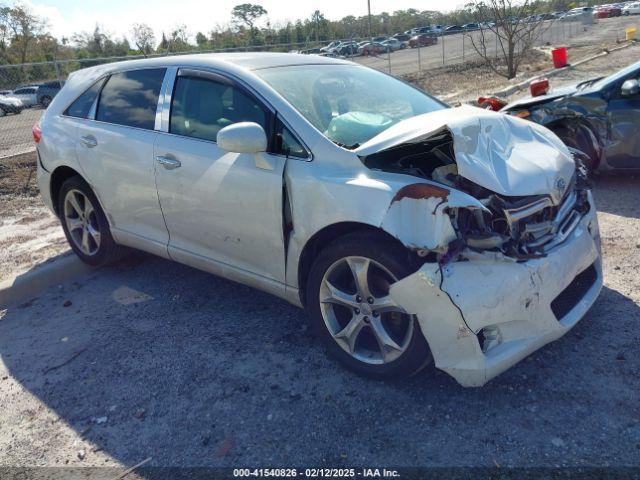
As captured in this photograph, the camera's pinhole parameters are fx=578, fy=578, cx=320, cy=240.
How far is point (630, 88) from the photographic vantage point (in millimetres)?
5980

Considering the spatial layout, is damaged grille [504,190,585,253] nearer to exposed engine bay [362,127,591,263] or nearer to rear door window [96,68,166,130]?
exposed engine bay [362,127,591,263]

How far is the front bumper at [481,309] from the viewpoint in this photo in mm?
2701

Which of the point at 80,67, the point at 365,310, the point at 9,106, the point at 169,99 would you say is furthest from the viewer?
the point at 9,106

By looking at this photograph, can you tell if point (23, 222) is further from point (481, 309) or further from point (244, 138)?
point (481, 309)

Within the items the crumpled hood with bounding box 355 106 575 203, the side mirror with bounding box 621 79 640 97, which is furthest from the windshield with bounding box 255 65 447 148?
the side mirror with bounding box 621 79 640 97

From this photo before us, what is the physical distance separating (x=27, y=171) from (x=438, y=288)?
7.58 metres

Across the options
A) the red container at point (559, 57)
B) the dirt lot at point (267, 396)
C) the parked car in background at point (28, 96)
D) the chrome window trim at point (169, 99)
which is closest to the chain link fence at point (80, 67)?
the parked car in background at point (28, 96)

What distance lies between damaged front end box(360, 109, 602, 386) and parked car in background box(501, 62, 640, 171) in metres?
3.15

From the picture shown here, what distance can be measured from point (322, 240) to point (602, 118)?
4266 millimetres

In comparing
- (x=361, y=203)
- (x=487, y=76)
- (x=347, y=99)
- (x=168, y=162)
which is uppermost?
(x=347, y=99)

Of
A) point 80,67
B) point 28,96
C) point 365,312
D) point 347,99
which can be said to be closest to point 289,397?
point 365,312

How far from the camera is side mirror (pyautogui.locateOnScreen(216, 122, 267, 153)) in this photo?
329 cm

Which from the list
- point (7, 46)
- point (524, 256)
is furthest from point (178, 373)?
point (7, 46)

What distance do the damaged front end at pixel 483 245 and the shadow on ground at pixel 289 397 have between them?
0.85 feet
